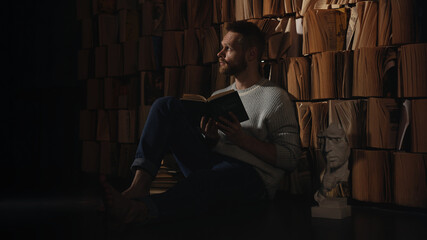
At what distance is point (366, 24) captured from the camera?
2.17 m

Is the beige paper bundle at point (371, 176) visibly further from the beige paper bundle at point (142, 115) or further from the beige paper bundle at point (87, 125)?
the beige paper bundle at point (87, 125)

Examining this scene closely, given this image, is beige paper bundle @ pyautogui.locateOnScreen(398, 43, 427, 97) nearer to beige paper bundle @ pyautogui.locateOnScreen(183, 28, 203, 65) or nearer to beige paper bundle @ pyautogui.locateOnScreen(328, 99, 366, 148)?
beige paper bundle @ pyautogui.locateOnScreen(328, 99, 366, 148)

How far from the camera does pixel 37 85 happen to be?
162 inches

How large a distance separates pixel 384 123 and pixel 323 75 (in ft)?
1.28

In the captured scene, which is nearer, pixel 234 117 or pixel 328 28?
pixel 234 117

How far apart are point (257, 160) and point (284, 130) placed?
7.3 inches

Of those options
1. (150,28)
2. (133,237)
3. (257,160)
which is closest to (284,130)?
(257,160)

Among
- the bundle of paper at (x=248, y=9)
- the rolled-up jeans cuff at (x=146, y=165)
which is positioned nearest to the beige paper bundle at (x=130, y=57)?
the bundle of paper at (x=248, y=9)

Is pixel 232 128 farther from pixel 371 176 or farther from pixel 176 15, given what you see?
pixel 176 15

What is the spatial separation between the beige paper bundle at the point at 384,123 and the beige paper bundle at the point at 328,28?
0.37m

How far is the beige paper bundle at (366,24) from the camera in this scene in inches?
84.6

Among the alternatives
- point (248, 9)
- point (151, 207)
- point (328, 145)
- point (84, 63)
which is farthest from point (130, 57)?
point (151, 207)

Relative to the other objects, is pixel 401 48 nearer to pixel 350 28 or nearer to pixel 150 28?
pixel 350 28

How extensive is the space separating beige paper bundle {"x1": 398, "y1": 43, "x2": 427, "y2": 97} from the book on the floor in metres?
0.75
